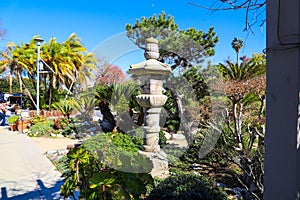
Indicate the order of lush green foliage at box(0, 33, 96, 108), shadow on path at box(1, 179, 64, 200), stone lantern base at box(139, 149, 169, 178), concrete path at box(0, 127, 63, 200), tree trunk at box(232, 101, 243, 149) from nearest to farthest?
shadow on path at box(1, 179, 64, 200) < concrete path at box(0, 127, 63, 200) < tree trunk at box(232, 101, 243, 149) < stone lantern base at box(139, 149, 169, 178) < lush green foliage at box(0, 33, 96, 108)

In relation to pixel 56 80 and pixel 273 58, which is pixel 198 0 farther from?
pixel 56 80

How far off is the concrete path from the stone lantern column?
2.11 m

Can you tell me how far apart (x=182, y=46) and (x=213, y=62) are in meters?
1.26

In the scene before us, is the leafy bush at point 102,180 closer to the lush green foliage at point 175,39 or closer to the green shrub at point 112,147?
the green shrub at point 112,147

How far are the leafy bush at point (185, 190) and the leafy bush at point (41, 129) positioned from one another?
8.15m

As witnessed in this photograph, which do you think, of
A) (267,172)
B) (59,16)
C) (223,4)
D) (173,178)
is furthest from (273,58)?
(59,16)

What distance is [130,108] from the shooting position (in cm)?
945

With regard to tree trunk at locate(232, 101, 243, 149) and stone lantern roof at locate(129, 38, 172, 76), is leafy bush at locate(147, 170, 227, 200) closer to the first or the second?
tree trunk at locate(232, 101, 243, 149)

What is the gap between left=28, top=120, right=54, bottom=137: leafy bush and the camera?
9328mm

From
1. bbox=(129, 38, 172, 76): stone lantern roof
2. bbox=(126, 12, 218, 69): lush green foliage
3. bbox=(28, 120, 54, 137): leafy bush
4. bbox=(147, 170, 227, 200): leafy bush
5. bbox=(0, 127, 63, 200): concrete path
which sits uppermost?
bbox=(126, 12, 218, 69): lush green foliage

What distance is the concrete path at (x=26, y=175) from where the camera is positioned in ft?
11.8

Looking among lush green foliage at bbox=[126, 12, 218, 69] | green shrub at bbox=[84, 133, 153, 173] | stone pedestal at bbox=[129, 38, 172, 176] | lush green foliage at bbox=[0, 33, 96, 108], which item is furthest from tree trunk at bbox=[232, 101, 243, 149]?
lush green foliage at bbox=[0, 33, 96, 108]

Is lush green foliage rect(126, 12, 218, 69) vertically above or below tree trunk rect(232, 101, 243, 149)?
above

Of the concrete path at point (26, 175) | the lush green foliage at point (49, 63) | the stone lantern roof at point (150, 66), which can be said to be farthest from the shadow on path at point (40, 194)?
the lush green foliage at point (49, 63)
